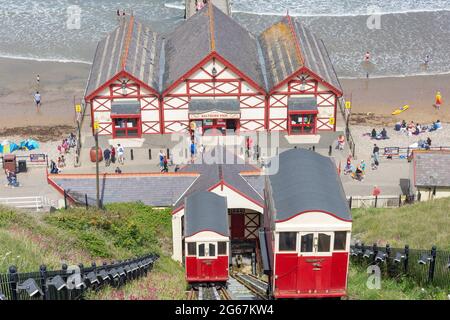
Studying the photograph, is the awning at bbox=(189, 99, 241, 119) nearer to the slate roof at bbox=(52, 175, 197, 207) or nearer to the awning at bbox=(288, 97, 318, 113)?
the awning at bbox=(288, 97, 318, 113)

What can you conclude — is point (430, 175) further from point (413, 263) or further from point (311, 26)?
point (311, 26)

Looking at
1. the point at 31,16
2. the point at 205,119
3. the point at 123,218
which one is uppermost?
the point at 31,16

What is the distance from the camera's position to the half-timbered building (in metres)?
42.6

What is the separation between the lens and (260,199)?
1228 inches

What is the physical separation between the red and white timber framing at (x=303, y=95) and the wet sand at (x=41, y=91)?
14.1m

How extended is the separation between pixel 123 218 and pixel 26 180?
11.3 m

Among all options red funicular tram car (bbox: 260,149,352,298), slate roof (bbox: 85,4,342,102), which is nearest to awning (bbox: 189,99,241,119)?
slate roof (bbox: 85,4,342,102)

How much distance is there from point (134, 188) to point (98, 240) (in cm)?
735

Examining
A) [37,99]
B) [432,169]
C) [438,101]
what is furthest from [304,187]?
[37,99]

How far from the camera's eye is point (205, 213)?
2775 centimetres

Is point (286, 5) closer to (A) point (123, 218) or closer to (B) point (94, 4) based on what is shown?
(B) point (94, 4)

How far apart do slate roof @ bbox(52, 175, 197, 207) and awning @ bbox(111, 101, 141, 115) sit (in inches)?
399

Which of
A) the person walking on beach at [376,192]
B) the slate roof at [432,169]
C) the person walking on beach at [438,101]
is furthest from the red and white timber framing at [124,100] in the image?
the person walking on beach at [438,101]
